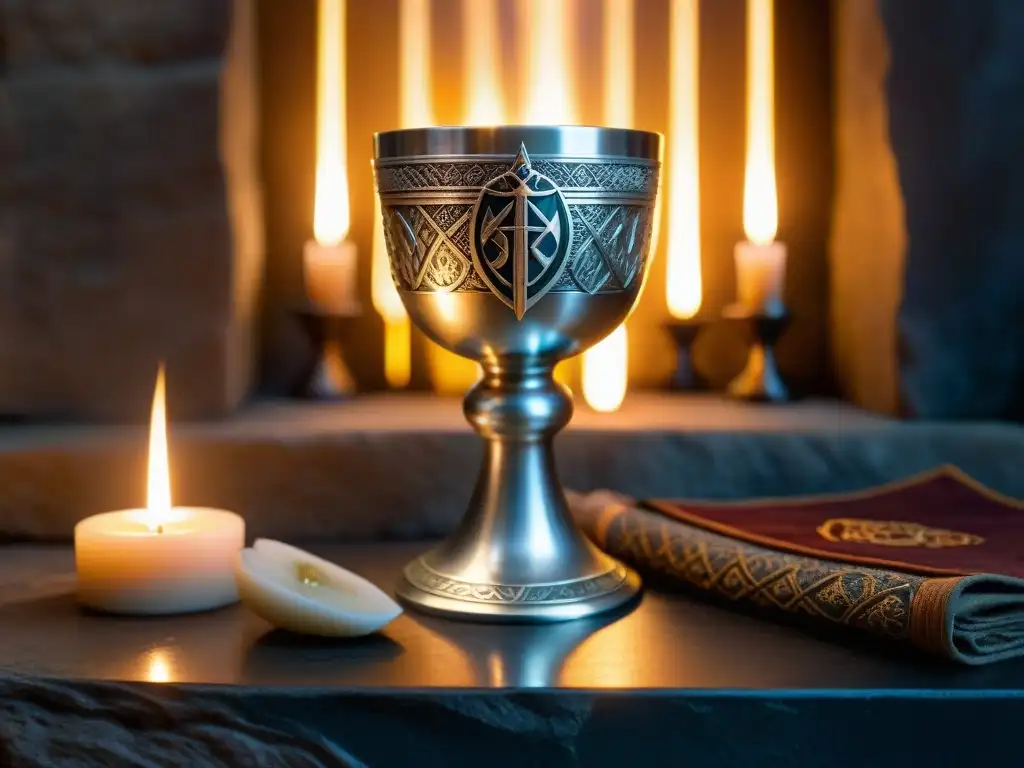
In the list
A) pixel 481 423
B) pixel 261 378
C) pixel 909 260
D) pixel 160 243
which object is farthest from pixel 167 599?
pixel 909 260

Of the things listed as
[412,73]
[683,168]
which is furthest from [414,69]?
[683,168]

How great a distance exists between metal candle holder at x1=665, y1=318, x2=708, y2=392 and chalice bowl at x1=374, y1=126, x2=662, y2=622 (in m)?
0.49

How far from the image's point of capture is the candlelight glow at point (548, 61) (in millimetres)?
1450

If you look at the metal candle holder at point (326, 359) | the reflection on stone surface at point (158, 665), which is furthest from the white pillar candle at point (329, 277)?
the reflection on stone surface at point (158, 665)

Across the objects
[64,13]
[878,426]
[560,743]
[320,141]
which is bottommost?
[560,743]

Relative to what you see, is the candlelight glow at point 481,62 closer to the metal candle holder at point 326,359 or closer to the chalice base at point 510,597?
the metal candle holder at point 326,359

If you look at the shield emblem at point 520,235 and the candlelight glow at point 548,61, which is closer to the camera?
the shield emblem at point 520,235

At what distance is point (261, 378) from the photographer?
1470 mm

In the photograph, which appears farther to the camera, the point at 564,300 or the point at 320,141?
the point at 320,141

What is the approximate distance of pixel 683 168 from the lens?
148 centimetres

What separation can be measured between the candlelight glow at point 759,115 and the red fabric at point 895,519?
17.2 inches

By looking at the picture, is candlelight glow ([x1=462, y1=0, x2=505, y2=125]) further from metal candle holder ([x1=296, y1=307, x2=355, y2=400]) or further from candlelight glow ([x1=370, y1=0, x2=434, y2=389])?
metal candle holder ([x1=296, y1=307, x2=355, y2=400])

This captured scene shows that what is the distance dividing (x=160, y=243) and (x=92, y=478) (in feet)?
0.85

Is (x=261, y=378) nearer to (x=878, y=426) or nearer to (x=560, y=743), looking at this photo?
(x=878, y=426)
